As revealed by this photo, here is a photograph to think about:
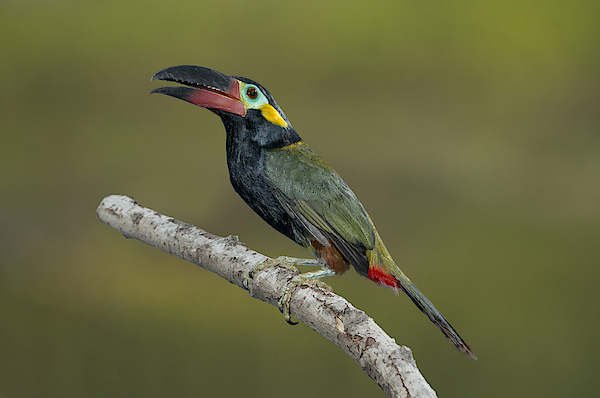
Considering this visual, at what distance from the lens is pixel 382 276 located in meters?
2.83

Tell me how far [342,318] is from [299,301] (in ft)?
1.17

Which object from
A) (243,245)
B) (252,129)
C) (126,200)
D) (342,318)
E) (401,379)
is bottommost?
(401,379)

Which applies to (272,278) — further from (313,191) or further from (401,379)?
(401,379)

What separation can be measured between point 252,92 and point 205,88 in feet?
0.88

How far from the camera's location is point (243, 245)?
125 inches

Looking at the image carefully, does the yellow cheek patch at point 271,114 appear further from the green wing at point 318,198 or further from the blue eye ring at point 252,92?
the green wing at point 318,198

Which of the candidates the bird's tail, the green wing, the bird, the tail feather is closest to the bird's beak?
the bird

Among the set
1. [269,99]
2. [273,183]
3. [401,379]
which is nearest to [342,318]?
[401,379]

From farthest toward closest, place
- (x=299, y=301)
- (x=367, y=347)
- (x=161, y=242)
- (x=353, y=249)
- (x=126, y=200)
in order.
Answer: (x=126, y=200) < (x=161, y=242) < (x=353, y=249) < (x=299, y=301) < (x=367, y=347)

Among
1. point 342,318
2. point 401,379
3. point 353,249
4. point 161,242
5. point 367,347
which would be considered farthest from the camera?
point 161,242

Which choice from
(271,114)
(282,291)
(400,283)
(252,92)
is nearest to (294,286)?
(282,291)

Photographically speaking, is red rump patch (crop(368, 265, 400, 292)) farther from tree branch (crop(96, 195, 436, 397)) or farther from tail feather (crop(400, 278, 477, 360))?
tree branch (crop(96, 195, 436, 397))

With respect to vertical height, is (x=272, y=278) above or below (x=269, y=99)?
below

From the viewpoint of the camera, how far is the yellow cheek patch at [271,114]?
2.88m
